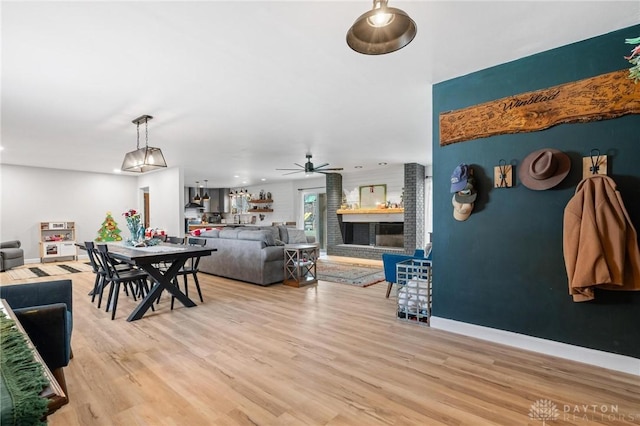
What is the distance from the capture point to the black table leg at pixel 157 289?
350 cm

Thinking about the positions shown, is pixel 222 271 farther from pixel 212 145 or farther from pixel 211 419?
pixel 211 419

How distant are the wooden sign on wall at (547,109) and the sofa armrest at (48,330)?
3349mm

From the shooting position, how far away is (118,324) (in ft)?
10.9

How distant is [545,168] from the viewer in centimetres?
243

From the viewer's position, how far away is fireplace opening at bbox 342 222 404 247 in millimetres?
8367

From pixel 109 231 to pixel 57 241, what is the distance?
119 centimetres

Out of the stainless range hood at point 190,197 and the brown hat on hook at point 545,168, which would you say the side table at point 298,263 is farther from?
the stainless range hood at point 190,197

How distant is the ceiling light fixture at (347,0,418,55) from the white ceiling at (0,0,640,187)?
50cm

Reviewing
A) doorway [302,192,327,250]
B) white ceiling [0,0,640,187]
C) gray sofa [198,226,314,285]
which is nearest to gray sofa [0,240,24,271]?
white ceiling [0,0,640,187]

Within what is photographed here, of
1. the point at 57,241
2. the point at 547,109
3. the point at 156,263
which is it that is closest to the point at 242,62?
the point at 156,263

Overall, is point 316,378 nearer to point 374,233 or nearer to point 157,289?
point 157,289

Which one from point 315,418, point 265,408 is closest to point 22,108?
point 265,408

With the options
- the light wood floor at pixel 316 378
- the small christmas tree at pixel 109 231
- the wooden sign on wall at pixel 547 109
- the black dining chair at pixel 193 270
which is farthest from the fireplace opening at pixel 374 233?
the small christmas tree at pixel 109 231

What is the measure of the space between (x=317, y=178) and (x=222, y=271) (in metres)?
5.53
